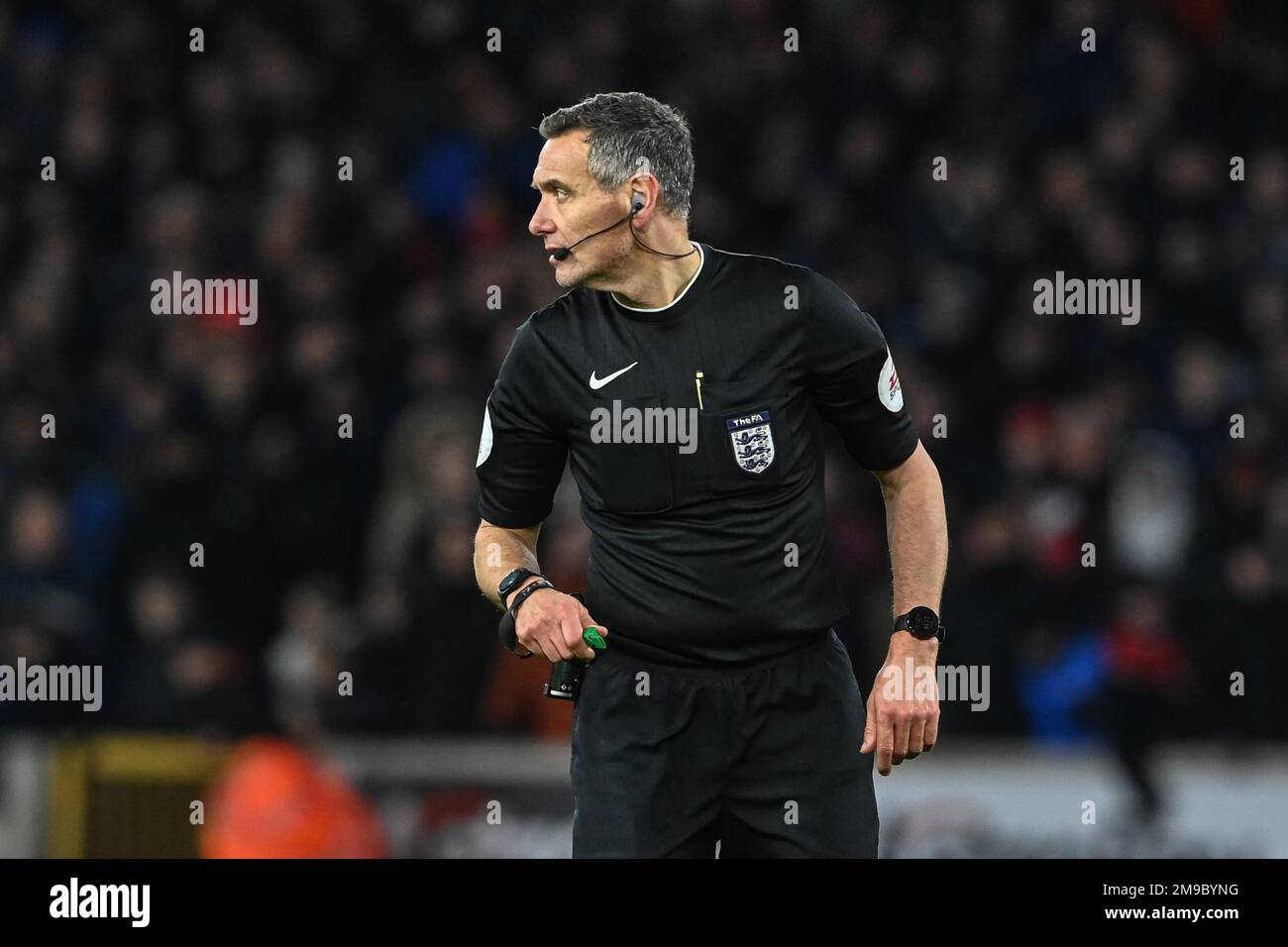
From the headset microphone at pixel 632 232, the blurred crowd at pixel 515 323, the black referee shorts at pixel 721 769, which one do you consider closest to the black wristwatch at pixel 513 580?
the black referee shorts at pixel 721 769

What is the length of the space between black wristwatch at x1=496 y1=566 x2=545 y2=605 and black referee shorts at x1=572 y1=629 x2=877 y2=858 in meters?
0.27

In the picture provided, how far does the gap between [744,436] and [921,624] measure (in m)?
0.53

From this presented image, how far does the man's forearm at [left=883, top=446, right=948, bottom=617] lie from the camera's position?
410 centimetres

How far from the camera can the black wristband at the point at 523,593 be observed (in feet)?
12.9

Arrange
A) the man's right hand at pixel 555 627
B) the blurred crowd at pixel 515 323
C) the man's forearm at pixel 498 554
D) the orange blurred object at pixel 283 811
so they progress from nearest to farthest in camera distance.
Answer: the man's right hand at pixel 555 627 → the man's forearm at pixel 498 554 → the orange blurred object at pixel 283 811 → the blurred crowd at pixel 515 323

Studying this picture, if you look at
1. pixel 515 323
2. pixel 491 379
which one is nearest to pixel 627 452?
pixel 491 379

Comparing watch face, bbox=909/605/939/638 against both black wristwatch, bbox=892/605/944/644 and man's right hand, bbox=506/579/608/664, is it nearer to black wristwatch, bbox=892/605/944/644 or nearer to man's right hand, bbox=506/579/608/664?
black wristwatch, bbox=892/605/944/644

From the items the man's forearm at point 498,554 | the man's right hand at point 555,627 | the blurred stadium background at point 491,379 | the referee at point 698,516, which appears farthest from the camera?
the blurred stadium background at point 491,379

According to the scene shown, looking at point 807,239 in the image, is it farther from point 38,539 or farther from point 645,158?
point 645,158

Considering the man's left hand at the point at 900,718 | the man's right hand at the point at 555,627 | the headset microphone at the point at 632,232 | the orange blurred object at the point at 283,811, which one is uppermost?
the headset microphone at the point at 632,232

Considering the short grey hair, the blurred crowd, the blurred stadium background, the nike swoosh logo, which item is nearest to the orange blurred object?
the blurred stadium background

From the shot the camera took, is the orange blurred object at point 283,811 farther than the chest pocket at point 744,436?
Yes

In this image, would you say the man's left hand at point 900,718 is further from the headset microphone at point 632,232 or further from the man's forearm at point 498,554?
the headset microphone at point 632,232

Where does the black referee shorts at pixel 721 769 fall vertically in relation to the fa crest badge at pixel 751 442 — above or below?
below
